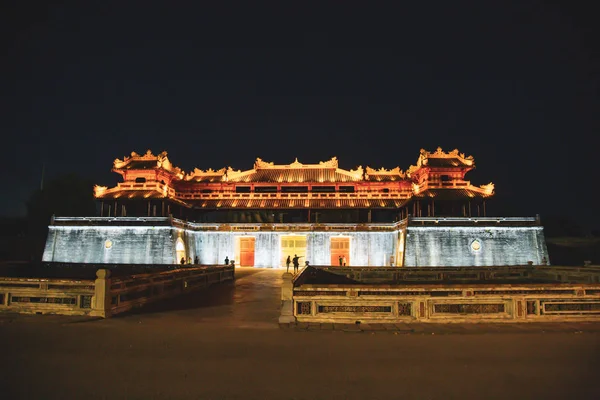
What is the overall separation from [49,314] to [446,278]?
2034 cm

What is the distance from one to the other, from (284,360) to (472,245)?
27.8 metres

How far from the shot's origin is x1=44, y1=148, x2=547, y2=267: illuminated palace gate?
31.5m

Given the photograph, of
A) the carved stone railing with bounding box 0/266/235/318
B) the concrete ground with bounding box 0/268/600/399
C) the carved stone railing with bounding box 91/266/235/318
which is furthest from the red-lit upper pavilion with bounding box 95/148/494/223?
the concrete ground with bounding box 0/268/600/399

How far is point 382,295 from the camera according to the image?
10.6m

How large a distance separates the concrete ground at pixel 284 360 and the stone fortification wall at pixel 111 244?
21637mm

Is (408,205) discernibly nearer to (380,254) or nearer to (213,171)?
(380,254)

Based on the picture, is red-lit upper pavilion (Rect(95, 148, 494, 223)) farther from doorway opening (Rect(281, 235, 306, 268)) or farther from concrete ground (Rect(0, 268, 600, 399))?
concrete ground (Rect(0, 268, 600, 399))

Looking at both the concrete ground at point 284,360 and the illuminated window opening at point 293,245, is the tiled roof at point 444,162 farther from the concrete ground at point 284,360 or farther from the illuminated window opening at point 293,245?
the concrete ground at point 284,360

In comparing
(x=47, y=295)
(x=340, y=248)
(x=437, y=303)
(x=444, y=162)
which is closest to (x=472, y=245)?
(x=444, y=162)

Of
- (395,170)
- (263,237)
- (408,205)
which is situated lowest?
(263,237)

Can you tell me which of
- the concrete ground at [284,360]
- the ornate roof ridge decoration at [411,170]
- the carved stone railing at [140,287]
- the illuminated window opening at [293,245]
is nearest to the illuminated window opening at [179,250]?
the illuminated window opening at [293,245]

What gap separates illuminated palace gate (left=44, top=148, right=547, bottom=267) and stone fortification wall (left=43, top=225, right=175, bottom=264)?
0.08 m

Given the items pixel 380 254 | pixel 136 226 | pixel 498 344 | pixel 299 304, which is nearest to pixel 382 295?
pixel 299 304

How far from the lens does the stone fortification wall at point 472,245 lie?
31.1m
